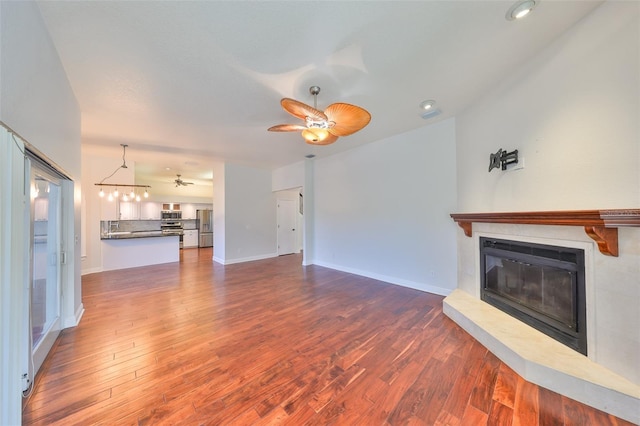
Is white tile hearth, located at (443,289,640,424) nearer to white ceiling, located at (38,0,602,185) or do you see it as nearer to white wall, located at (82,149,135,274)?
white ceiling, located at (38,0,602,185)

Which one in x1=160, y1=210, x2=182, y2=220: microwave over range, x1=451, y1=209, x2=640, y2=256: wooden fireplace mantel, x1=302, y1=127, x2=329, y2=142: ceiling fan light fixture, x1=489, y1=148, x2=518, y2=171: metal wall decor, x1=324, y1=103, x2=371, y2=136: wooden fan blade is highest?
x1=324, y1=103, x2=371, y2=136: wooden fan blade

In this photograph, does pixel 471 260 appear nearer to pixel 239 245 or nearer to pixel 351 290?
pixel 351 290

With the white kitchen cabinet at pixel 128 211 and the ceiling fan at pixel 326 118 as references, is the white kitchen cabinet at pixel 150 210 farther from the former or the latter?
the ceiling fan at pixel 326 118

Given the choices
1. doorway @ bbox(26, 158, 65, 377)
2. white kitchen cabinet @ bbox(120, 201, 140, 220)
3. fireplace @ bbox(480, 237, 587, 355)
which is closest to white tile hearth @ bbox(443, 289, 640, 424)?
fireplace @ bbox(480, 237, 587, 355)

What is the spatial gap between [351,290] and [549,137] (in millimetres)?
3301

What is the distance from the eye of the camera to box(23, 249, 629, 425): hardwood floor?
151 centimetres

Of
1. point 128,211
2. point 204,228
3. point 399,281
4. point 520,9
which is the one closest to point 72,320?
point 399,281

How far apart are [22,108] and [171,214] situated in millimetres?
9590

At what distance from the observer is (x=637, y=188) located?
5.07 feet

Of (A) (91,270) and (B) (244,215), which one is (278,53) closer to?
(B) (244,215)

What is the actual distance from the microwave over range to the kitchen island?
331 centimetres

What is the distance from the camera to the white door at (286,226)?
7646mm

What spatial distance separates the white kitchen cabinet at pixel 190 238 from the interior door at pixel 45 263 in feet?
25.9

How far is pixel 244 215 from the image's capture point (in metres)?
6.64
